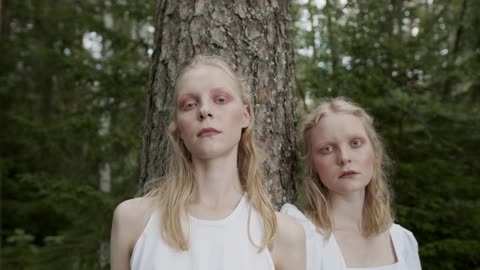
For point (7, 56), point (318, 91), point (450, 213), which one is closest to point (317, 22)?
point (318, 91)

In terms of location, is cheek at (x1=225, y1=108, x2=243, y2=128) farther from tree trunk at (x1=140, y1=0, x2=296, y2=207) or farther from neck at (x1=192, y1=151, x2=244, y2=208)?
tree trunk at (x1=140, y1=0, x2=296, y2=207)

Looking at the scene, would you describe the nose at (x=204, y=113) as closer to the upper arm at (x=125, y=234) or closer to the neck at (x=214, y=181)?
the neck at (x=214, y=181)

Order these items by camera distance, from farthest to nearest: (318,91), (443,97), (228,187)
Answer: (443,97)
(318,91)
(228,187)

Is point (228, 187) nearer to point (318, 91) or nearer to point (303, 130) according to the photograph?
point (303, 130)

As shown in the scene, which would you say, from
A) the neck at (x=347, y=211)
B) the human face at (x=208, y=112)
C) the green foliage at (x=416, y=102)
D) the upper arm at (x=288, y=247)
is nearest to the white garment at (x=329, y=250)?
the neck at (x=347, y=211)

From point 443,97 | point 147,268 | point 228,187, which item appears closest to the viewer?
point 147,268

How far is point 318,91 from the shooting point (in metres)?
4.31

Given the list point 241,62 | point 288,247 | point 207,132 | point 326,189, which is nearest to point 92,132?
point 241,62

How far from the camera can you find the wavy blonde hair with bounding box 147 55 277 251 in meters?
1.86

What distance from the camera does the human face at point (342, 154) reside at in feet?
7.68

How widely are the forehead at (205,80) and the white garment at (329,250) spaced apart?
766 millimetres

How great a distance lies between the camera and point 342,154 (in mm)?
2322

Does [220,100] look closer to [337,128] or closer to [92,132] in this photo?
[337,128]

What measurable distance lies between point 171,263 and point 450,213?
3.00m
